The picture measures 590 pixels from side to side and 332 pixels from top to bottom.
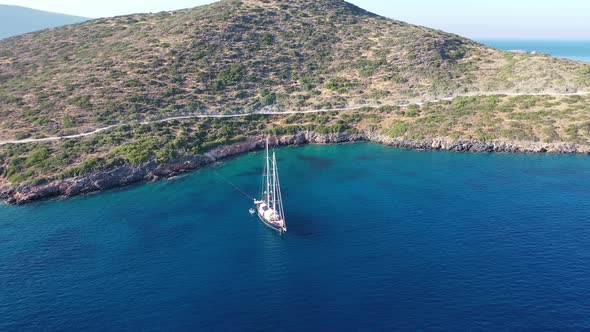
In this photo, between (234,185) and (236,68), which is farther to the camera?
(236,68)

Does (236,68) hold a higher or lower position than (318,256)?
higher

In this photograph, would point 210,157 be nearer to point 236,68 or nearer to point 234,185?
point 234,185

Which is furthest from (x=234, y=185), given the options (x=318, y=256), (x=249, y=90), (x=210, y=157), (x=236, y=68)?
(x=236, y=68)

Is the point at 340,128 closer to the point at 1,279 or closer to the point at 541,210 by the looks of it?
the point at 541,210

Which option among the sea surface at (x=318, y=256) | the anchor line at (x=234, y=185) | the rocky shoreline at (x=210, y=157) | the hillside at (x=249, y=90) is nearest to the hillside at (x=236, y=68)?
the hillside at (x=249, y=90)

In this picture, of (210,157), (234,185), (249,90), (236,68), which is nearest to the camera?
(234,185)

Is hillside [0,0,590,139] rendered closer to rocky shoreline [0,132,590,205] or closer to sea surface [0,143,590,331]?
rocky shoreline [0,132,590,205]
